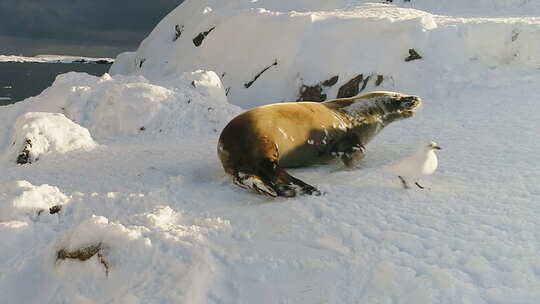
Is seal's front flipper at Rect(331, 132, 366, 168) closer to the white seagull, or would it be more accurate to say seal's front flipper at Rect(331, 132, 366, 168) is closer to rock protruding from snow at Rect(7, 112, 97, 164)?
the white seagull

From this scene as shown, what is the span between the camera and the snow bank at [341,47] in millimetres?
9906

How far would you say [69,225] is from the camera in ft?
13.8

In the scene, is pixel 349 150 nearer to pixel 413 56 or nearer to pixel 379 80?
pixel 379 80

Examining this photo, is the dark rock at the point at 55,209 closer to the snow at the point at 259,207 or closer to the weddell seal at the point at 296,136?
the snow at the point at 259,207

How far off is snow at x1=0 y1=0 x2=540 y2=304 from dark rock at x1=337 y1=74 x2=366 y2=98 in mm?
1062

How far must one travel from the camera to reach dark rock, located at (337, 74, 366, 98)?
10.3m

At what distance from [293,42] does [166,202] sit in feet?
27.6

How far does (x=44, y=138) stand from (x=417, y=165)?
17.0ft

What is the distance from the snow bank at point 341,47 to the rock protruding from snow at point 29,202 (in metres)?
7.09

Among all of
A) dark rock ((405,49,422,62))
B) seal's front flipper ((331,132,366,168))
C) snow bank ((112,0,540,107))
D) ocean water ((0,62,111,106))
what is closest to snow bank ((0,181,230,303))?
seal's front flipper ((331,132,366,168))

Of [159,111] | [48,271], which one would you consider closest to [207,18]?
[159,111]

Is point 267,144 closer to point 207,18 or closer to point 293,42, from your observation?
point 293,42

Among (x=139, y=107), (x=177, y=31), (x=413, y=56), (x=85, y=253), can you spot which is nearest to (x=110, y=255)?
(x=85, y=253)

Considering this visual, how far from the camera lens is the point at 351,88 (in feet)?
34.0
